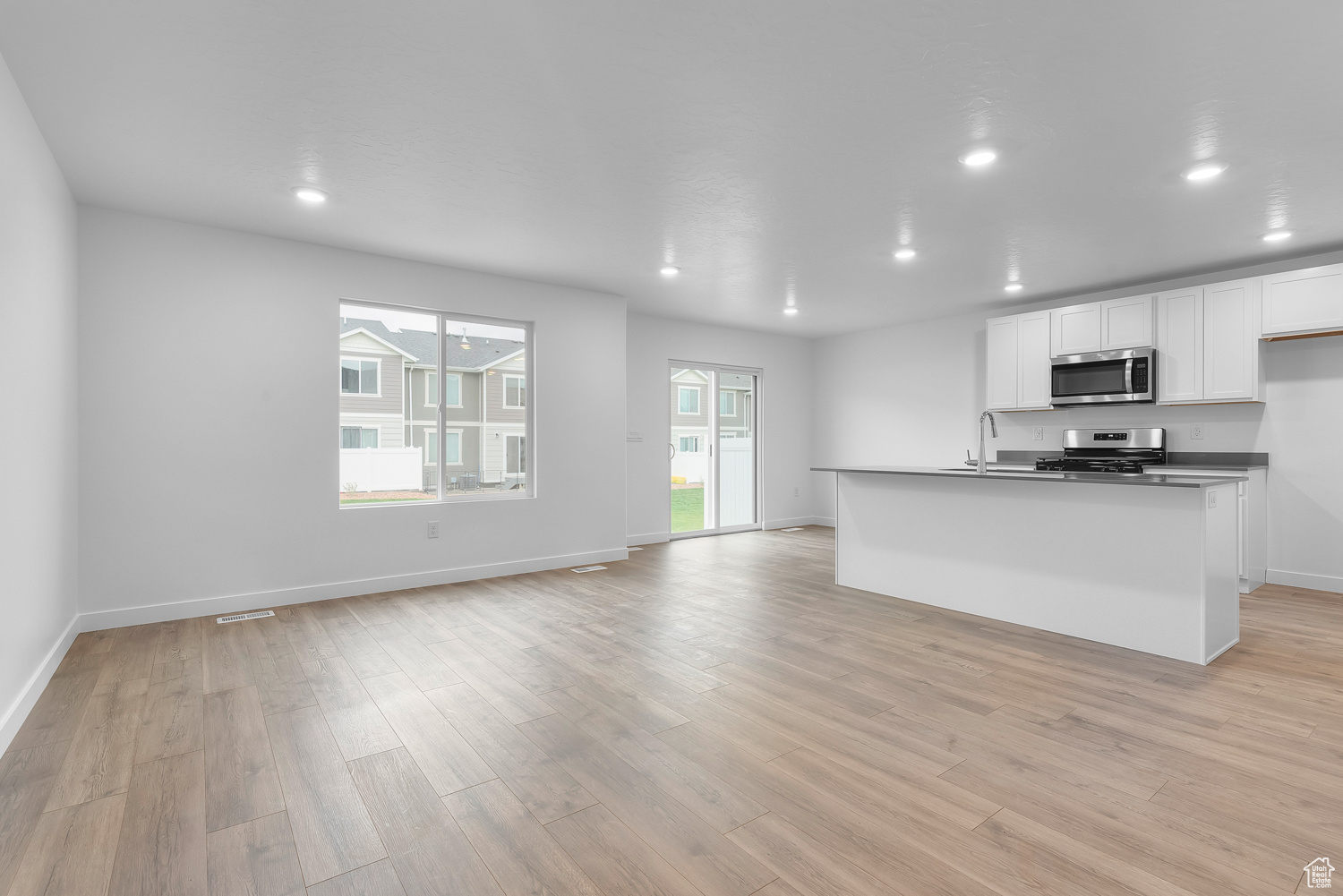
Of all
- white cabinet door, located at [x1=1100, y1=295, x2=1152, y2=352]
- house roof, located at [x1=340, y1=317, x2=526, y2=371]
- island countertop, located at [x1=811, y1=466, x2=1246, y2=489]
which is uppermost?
white cabinet door, located at [x1=1100, y1=295, x2=1152, y2=352]

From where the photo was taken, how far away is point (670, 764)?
2182mm

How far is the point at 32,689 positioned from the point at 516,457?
128 inches

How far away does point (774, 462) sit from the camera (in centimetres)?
821

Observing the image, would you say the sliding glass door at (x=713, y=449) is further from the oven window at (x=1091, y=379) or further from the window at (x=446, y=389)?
the oven window at (x=1091, y=379)

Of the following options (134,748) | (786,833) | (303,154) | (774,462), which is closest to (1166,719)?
(786,833)

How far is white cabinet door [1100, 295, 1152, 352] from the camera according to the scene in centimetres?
525

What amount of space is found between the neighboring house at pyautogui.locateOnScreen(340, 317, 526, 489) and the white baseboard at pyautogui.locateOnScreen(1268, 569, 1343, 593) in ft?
20.3

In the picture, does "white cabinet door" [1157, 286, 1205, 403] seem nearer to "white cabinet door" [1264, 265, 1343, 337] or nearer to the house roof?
"white cabinet door" [1264, 265, 1343, 337]

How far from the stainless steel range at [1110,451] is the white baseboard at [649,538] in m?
3.77

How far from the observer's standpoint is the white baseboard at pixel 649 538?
6.85 meters

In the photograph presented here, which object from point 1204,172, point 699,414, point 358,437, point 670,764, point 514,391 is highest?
point 1204,172

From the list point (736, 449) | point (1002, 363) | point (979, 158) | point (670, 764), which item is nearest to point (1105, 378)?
point (1002, 363)

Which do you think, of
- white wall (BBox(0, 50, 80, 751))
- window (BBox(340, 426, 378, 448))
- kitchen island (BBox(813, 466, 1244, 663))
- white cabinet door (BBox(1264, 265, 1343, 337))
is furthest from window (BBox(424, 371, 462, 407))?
white cabinet door (BBox(1264, 265, 1343, 337))

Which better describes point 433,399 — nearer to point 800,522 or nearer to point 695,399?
point 695,399
